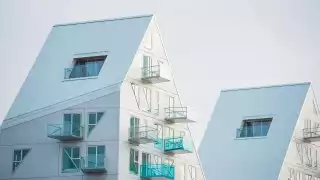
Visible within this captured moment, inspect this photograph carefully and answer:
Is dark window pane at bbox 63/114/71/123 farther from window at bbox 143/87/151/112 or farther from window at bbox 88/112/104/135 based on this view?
window at bbox 143/87/151/112

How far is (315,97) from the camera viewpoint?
13075cm

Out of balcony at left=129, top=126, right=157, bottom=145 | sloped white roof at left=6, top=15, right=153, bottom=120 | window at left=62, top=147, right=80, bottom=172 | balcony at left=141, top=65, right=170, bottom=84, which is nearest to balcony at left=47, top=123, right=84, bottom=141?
window at left=62, top=147, right=80, bottom=172

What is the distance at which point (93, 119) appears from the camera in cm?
10200

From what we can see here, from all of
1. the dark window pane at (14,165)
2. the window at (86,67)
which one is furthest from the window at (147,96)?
the dark window pane at (14,165)

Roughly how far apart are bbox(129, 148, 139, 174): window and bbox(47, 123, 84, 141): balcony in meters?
4.87

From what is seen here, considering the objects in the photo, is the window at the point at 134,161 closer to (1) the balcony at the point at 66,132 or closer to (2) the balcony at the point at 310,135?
(1) the balcony at the point at 66,132

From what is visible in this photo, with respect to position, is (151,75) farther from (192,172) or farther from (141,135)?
(192,172)

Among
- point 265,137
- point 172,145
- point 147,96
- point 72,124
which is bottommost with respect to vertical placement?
point 172,145

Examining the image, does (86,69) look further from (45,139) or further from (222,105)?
(222,105)

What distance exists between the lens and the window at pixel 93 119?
10194 centimetres

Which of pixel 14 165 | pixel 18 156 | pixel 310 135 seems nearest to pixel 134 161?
pixel 18 156

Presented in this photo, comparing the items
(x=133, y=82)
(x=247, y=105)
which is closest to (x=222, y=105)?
(x=247, y=105)

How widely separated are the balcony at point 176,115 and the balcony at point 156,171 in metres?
4.68

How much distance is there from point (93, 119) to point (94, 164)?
415cm
